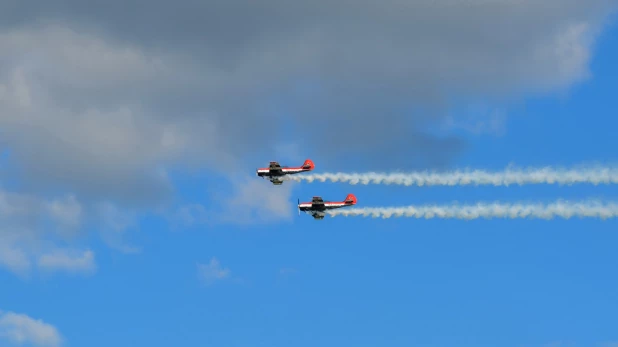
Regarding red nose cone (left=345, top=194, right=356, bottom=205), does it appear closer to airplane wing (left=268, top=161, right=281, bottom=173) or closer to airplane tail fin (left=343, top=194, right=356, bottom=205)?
airplane tail fin (left=343, top=194, right=356, bottom=205)

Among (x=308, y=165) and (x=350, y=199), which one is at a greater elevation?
(x=308, y=165)

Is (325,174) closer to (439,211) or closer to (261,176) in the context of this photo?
(261,176)

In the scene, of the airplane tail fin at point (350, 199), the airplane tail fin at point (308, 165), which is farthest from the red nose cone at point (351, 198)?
the airplane tail fin at point (308, 165)

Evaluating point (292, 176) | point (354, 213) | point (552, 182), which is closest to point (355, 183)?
point (354, 213)

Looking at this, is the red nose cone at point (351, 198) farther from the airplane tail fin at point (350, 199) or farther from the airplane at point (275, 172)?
the airplane at point (275, 172)

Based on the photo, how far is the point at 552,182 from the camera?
78000mm

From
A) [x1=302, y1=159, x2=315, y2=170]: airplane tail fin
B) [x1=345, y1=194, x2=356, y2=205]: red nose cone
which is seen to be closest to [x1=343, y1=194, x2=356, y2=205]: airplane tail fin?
[x1=345, y1=194, x2=356, y2=205]: red nose cone

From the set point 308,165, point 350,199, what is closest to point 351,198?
point 350,199

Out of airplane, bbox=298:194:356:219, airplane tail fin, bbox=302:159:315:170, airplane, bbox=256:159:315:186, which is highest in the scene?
airplane tail fin, bbox=302:159:315:170

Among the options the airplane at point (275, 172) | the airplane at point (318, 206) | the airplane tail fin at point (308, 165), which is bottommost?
the airplane at point (318, 206)

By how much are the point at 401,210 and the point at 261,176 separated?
24.6m

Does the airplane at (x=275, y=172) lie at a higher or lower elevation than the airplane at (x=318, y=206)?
higher

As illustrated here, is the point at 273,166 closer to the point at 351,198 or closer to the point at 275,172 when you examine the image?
the point at 275,172

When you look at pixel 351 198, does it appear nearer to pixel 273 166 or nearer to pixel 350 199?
pixel 350 199
